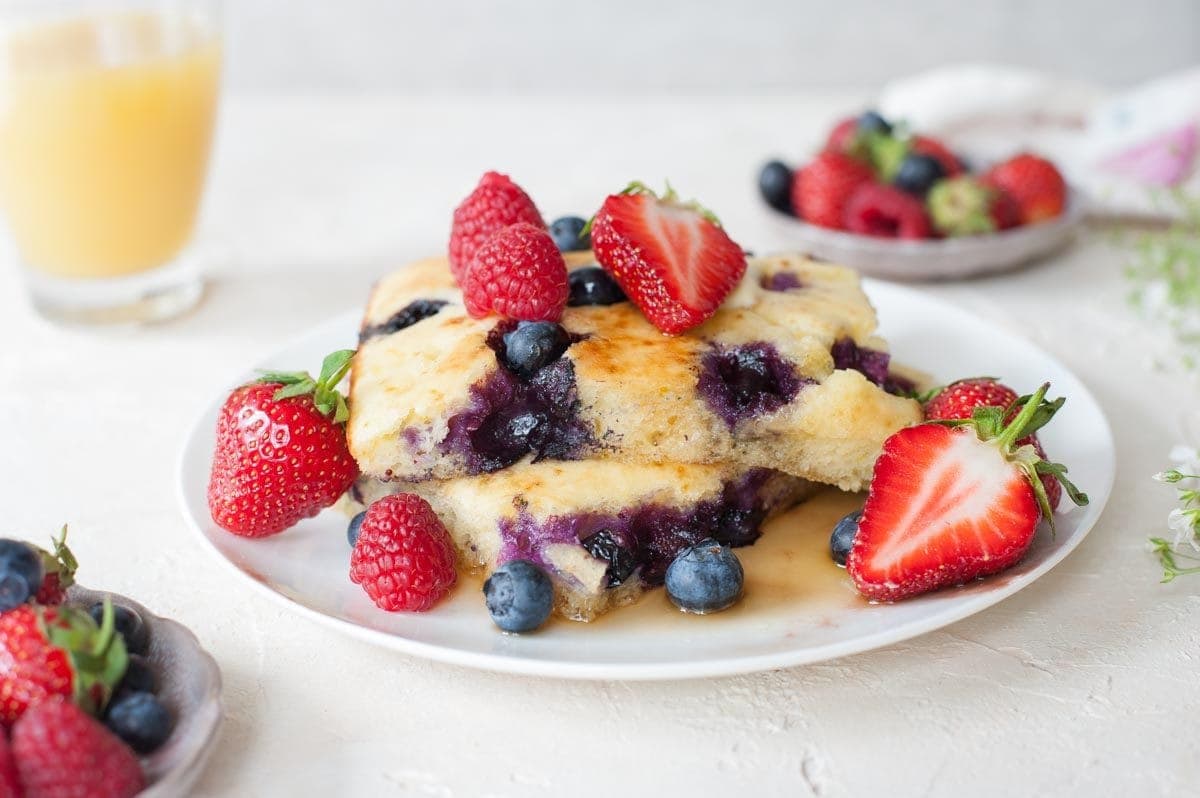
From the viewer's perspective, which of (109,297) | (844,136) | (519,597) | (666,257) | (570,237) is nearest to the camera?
(519,597)

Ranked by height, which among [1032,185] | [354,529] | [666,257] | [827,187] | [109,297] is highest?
[666,257]

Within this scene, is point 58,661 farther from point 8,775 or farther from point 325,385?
point 325,385

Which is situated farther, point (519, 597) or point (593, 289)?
point (593, 289)

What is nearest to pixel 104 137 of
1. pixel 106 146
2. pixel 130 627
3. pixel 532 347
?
pixel 106 146

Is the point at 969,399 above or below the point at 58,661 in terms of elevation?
above

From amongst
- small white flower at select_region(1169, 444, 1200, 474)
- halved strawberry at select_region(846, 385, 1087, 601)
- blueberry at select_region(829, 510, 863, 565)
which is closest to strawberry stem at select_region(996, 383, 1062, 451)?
halved strawberry at select_region(846, 385, 1087, 601)

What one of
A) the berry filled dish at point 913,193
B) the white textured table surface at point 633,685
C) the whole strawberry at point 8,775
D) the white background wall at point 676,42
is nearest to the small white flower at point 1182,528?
the white textured table surface at point 633,685

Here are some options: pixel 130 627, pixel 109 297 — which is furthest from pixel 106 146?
pixel 130 627

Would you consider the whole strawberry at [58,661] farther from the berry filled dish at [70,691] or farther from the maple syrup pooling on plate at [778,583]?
the maple syrup pooling on plate at [778,583]

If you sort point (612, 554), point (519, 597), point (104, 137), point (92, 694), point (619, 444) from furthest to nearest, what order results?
point (104, 137), point (619, 444), point (612, 554), point (519, 597), point (92, 694)
